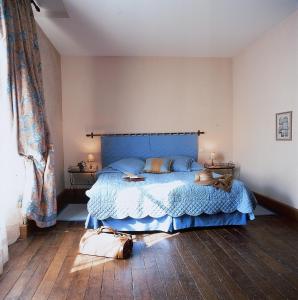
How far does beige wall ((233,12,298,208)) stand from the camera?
3.60 meters

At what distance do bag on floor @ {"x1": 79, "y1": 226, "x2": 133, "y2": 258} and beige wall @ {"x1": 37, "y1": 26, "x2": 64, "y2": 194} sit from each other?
1796 mm

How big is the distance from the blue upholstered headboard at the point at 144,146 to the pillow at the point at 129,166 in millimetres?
357

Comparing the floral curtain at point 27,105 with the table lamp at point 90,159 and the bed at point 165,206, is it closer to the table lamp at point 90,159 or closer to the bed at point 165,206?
the bed at point 165,206

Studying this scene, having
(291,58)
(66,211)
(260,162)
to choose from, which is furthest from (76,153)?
(291,58)

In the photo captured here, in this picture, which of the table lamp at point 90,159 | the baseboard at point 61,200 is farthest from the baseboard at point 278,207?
the baseboard at point 61,200

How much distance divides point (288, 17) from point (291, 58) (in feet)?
1.73

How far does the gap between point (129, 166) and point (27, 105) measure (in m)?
1.91

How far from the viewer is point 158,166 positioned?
4.37 m

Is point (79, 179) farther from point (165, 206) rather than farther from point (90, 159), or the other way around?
point (165, 206)

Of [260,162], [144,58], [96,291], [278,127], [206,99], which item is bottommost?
[96,291]

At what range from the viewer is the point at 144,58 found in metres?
5.04

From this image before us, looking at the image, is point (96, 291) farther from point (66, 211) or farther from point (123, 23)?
point (123, 23)

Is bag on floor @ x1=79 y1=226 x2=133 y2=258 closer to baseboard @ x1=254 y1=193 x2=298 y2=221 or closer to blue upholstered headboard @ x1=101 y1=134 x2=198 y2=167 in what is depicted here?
baseboard @ x1=254 y1=193 x2=298 y2=221

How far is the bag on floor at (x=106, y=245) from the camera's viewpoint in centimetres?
251
